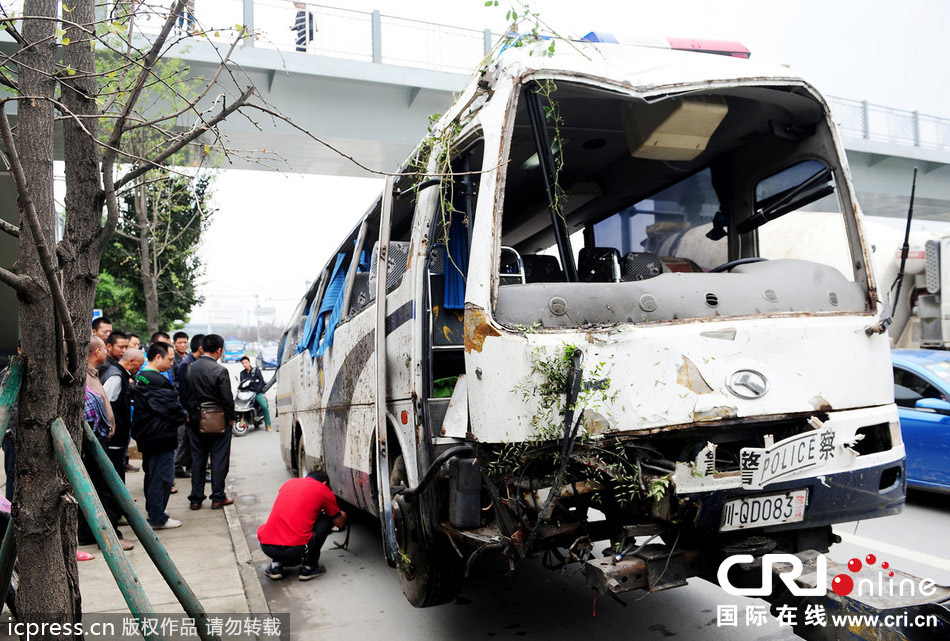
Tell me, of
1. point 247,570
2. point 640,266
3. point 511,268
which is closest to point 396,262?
point 511,268

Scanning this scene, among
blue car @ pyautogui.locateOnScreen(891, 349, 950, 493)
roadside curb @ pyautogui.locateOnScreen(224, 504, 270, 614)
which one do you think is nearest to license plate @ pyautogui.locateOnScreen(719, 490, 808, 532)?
roadside curb @ pyautogui.locateOnScreen(224, 504, 270, 614)

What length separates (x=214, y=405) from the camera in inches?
305

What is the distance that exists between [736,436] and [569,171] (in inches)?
97.4

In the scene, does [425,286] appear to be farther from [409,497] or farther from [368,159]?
[368,159]

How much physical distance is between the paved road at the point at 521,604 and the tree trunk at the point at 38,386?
6.26 ft

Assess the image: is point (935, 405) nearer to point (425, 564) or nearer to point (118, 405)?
point (425, 564)

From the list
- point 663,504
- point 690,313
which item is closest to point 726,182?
point 690,313

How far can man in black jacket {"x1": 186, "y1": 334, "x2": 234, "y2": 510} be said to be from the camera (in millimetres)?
7707

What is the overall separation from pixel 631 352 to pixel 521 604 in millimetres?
2363

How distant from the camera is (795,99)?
3.96 m

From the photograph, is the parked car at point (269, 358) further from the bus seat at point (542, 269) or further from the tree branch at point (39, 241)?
the tree branch at point (39, 241)

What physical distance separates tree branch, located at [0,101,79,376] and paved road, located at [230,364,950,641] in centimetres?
244

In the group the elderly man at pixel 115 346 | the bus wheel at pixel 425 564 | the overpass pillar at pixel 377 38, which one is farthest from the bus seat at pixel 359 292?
the overpass pillar at pixel 377 38

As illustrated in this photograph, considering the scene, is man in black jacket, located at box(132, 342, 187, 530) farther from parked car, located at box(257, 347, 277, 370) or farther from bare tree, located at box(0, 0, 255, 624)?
parked car, located at box(257, 347, 277, 370)
